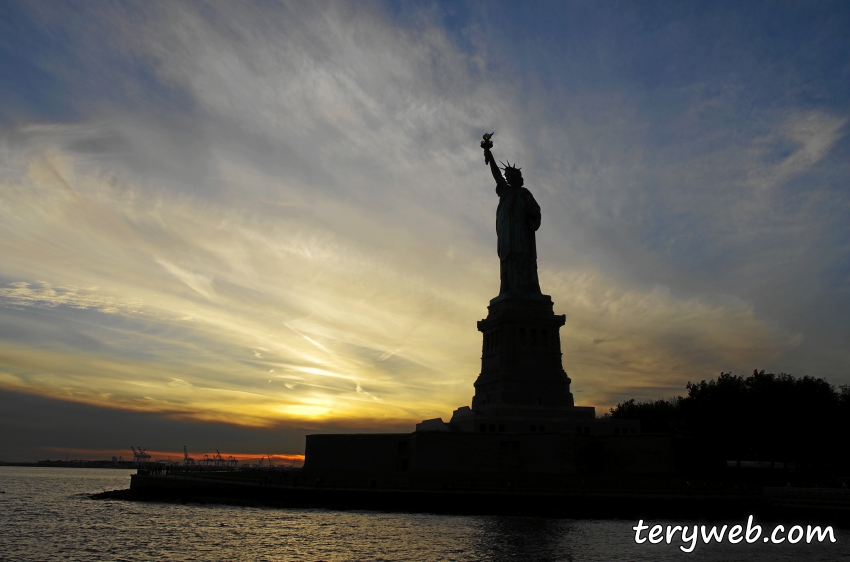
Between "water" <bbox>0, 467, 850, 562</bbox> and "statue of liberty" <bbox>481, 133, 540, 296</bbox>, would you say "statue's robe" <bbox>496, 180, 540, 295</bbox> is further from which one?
"water" <bbox>0, 467, 850, 562</bbox>

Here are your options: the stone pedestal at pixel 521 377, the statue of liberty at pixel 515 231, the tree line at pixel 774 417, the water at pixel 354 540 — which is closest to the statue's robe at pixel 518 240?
the statue of liberty at pixel 515 231

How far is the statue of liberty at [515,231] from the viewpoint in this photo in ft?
226

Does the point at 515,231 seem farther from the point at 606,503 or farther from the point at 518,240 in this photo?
the point at 606,503

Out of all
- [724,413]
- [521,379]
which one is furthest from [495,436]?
[724,413]

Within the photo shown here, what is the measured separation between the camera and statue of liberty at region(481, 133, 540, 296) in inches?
2717

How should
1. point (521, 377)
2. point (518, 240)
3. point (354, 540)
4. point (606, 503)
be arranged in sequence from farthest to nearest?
point (518, 240) → point (521, 377) → point (606, 503) → point (354, 540)

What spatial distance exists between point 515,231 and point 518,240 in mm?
1010

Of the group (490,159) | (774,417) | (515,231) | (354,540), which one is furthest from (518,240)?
(354,540)

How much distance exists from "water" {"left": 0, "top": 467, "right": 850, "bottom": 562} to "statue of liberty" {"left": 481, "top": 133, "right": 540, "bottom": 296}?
1123 inches

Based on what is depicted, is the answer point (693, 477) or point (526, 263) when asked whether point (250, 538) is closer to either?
point (693, 477)

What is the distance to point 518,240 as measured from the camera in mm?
69875

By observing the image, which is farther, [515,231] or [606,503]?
[515,231]

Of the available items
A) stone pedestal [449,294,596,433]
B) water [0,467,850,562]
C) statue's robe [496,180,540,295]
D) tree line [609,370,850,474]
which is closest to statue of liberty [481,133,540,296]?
statue's robe [496,180,540,295]

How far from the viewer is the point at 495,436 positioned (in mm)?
55312
